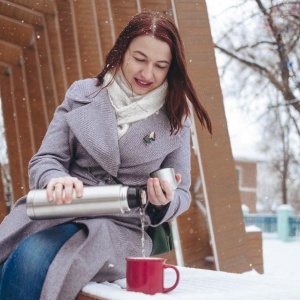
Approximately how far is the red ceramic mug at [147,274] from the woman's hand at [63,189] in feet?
0.78

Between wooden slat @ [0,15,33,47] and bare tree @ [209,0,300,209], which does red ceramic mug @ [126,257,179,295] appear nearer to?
wooden slat @ [0,15,33,47]

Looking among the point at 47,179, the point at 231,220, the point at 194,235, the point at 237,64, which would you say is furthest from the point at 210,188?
the point at 237,64

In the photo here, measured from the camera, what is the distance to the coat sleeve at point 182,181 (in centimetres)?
187

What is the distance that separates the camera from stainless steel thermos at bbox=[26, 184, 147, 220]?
1.56 meters

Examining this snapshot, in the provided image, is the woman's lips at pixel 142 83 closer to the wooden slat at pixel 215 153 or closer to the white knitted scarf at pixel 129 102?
the white knitted scarf at pixel 129 102

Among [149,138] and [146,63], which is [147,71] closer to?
[146,63]

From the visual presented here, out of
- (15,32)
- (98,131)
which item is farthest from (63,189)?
(15,32)

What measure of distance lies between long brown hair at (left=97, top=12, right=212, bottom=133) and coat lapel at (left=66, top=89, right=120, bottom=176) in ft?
0.54

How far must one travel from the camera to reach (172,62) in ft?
6.40

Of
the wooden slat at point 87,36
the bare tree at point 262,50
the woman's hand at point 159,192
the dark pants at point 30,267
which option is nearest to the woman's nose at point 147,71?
the woman's hand at point 159,192

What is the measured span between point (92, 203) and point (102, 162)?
27cm

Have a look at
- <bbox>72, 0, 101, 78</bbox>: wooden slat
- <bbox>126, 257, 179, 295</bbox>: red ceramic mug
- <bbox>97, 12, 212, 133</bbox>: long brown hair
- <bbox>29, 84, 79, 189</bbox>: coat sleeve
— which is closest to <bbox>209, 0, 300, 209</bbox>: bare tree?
<bbox>72, 0, 101, 78</bbox>: wooden slat

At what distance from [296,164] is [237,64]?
427 inches

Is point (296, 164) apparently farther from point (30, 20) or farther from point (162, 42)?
point (162, 42)
